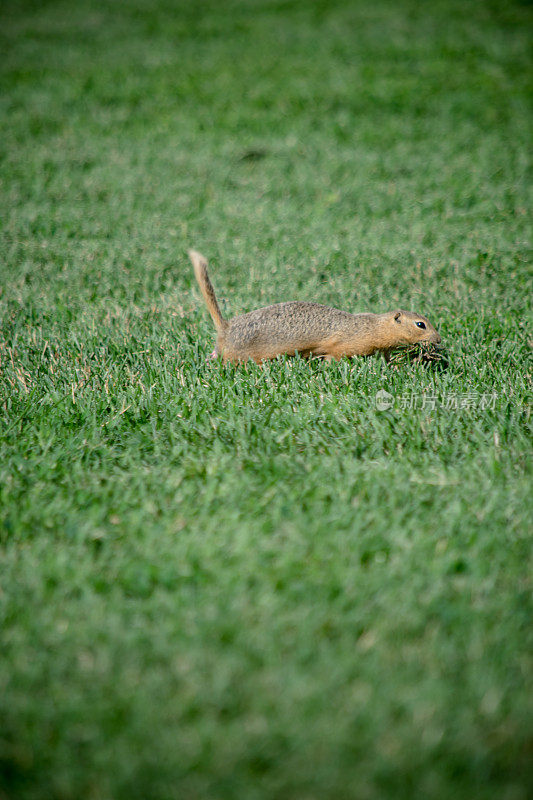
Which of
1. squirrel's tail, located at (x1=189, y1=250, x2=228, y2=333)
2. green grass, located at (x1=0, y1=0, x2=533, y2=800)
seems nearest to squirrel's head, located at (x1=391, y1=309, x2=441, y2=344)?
green grass, located at (x1=0, y1=0, x2=533, y2=800)

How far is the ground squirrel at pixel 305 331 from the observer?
3.49 metres

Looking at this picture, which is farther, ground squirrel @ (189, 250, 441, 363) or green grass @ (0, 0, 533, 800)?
ground squirrel @ (189, 250, 441, 363)

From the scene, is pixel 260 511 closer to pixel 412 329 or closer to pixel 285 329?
pixel 285 329

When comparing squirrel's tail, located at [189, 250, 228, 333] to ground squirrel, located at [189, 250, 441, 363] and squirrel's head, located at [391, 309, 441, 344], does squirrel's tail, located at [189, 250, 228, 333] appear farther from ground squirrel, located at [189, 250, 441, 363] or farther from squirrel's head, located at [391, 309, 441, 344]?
squirrel's head, located at [391, 309, 441, 344]

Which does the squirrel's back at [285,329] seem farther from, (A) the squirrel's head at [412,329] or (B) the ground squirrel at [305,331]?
(A) the squirrel's head at [412,329]

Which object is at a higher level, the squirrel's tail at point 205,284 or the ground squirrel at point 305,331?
the squirrel's tail at point 205,284

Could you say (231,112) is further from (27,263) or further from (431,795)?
(431,795)

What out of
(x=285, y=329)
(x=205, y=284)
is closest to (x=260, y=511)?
(x=285, y=329)

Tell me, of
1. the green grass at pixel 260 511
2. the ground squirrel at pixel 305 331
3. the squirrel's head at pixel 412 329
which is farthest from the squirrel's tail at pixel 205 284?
the squirrel's head at pixel 412 329

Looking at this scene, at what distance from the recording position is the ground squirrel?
11.5ft

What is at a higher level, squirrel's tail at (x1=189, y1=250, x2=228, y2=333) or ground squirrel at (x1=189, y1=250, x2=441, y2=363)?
squirrel's tail at (x1=189, y1=250, x2=228, y2=333)

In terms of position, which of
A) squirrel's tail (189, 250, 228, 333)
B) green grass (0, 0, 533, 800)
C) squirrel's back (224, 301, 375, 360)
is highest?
squirrel's tail (189, 250, 228, 333)

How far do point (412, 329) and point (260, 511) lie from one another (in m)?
1.68

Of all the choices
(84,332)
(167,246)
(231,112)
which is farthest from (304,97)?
(84,332)
